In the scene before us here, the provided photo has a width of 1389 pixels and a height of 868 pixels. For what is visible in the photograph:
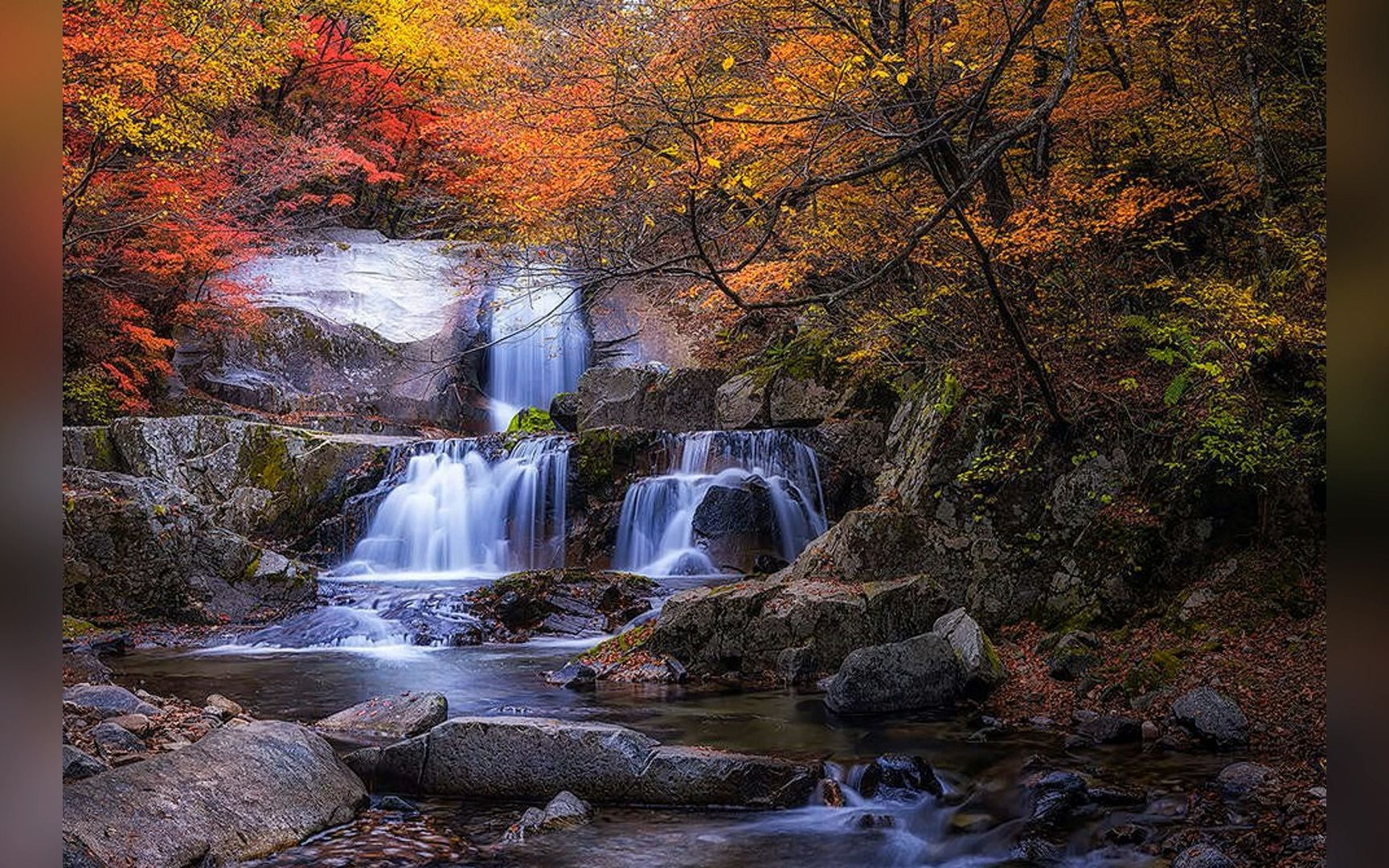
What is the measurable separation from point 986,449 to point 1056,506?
3.22 ft

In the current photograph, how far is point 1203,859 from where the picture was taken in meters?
5.14

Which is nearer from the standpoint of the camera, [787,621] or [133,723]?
[133,723]

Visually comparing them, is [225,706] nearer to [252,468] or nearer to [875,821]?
[875,821]

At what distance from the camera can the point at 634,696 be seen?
9.92m

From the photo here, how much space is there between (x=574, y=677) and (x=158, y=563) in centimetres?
684

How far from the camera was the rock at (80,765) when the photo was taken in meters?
5.53

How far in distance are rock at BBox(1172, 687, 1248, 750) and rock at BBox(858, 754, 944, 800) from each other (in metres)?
2.15

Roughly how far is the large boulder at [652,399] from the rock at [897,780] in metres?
13.5

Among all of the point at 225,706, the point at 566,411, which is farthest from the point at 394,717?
the point at 566,411

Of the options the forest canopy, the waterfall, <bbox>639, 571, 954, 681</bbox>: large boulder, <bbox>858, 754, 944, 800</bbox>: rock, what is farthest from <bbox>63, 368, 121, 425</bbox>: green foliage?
<bbox>858, 754, 944, 800</bbox>: rock

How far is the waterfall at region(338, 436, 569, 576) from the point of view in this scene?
703 inches

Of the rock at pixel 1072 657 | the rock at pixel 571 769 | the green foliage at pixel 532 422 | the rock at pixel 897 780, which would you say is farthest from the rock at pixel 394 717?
the green foliage at pixel 532 422

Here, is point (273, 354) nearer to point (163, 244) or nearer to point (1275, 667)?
point (163, 244)
